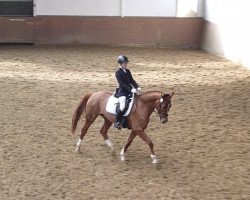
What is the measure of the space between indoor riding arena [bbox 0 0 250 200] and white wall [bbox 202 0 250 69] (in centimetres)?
6

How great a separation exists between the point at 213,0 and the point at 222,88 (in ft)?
22.5

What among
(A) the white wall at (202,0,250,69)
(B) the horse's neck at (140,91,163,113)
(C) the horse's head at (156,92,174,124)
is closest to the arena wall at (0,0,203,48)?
(A) the white wall at (202,0,250,69)

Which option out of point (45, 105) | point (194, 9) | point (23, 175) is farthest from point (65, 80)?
point (194, 9)

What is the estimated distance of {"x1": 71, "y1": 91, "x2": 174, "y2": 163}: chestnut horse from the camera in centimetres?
783

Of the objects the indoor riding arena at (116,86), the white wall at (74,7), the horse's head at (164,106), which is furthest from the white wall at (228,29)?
the horse's head at (164,106)

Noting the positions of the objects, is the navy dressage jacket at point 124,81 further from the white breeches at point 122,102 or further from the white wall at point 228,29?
the white wall at point 228,29

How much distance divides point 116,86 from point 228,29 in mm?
5966

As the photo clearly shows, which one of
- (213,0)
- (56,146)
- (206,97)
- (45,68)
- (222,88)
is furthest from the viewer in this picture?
(213,0)

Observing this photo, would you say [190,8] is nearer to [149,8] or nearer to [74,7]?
[149,8]

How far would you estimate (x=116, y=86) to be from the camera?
1355cm

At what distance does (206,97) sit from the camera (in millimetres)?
12438

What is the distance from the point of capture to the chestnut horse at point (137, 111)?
7828 mm

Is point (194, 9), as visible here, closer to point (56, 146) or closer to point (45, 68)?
point (45, 68)

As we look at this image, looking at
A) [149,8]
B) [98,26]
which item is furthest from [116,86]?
[149,8]
